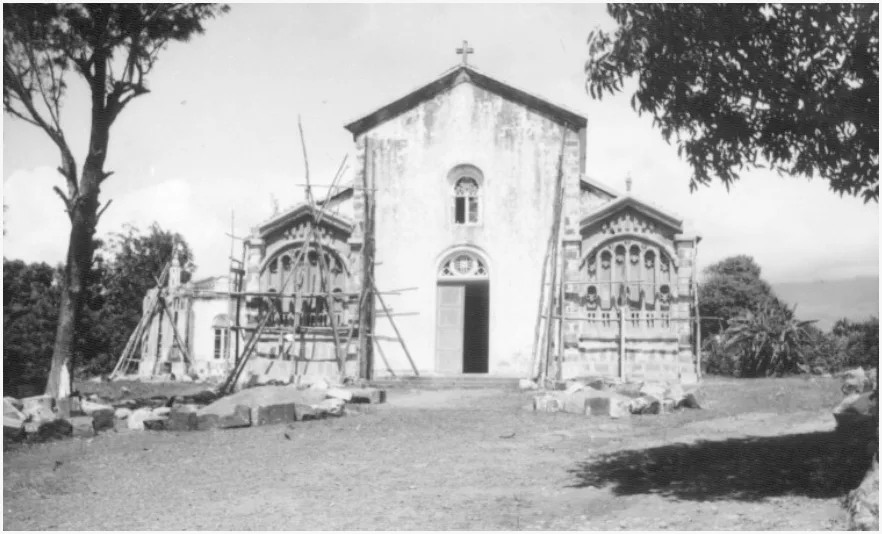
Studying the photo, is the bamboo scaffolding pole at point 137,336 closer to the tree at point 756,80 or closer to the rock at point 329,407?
the rock at point 329,407

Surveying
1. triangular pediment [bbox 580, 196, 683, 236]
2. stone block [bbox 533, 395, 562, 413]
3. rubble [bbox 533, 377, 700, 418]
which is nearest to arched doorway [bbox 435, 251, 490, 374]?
triangular pediment [bbox 580, 196, 683, 236]

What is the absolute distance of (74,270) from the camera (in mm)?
15070

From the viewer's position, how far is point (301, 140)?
2205cm

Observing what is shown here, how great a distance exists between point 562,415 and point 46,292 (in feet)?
69.1

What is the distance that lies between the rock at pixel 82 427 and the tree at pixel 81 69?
6.75 feet

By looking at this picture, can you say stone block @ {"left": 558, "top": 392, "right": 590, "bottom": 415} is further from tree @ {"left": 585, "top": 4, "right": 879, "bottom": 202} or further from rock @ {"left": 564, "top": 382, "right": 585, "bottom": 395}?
tree @ {"left": 585, "top": 4, "right": 879, "bottom": 202}

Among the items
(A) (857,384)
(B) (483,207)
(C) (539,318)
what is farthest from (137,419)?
(A) (857,384)

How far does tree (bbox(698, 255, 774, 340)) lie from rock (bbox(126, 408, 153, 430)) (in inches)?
987

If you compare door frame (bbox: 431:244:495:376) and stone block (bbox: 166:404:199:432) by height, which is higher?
door frame (bbox: 431:244:495:376)

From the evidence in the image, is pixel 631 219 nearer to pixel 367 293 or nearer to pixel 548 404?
pixel 367 293

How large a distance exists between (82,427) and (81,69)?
21.4 feet

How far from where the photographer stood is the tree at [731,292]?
1330 inches

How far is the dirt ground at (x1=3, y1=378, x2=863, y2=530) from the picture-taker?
7352 mm

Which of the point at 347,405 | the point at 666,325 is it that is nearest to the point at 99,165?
the point at 347,405
